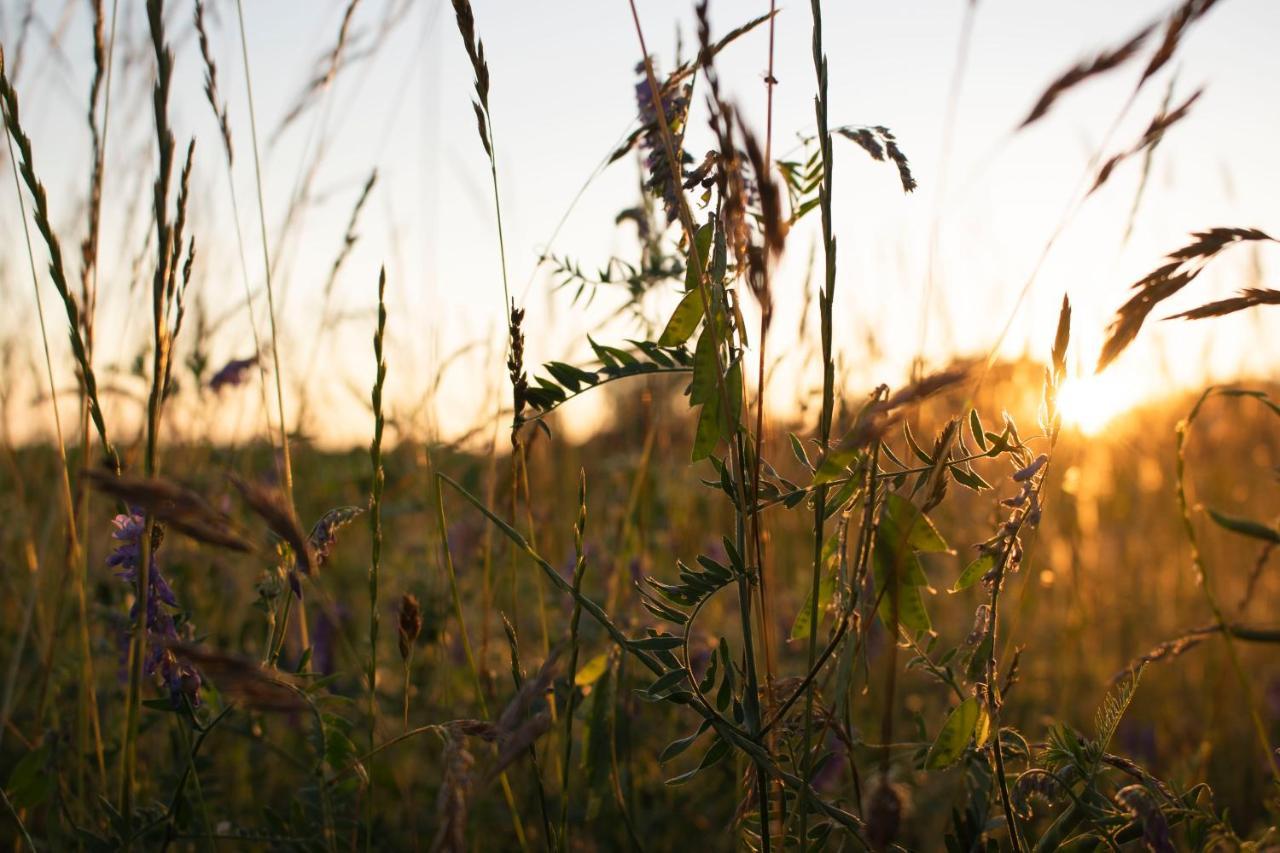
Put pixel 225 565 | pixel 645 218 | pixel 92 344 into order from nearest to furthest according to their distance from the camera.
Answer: pixel 92 344 → pixel 645 218 → pixel 225 565

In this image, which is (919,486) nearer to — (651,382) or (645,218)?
(645,218)

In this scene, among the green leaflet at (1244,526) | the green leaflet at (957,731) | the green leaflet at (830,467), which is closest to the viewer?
the green leaflet at (1244,526)

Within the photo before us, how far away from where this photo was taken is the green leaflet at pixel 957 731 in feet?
3.10

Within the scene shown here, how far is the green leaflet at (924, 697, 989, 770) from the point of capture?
945 mm

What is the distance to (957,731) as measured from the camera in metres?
0.95

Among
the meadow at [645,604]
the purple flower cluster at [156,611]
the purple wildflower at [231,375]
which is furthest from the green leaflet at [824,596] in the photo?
the purple wildflower at [231,375]

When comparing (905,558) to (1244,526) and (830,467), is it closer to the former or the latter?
(830,467)

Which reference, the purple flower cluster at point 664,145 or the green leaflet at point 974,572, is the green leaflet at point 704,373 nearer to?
the purple flower cluster at point 664,145

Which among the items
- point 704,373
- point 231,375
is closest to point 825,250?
point 704,373

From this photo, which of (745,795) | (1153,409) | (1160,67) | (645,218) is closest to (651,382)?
(645,218)

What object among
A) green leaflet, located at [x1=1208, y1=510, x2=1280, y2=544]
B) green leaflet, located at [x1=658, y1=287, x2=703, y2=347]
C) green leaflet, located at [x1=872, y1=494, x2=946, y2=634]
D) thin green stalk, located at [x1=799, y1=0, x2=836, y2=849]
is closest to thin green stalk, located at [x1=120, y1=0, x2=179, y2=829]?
green leaflet, located at [x1=658, y1=287, x2=703, y2=347]

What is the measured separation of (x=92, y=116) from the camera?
1.14 meters

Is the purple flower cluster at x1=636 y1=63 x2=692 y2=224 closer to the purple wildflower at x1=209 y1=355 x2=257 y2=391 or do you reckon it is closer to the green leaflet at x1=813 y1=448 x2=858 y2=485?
the green leaflet at x1=813 y1=448 x2=858 y2=485

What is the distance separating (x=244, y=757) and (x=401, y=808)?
333 mm
